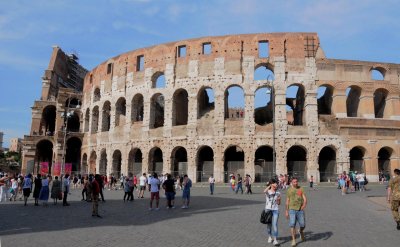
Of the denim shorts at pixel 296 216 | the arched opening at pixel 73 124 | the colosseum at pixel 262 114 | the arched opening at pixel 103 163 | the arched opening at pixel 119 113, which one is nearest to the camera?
the denim shorts at pixel 296 216

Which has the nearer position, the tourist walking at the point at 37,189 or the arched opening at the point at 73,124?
the tourist walking at the point at 37,189

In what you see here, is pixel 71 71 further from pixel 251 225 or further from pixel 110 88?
pixel 251 225

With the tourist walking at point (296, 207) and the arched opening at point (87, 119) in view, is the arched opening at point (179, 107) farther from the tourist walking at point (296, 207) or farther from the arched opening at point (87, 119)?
the tourist walking at point (296, 207)

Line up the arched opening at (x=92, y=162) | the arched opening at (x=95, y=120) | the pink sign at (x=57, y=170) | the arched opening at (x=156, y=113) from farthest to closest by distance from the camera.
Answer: the arched opening at (x=95, y=120), the arched opening at (x=92, y=162), the pink sign at (x=57, y=170), the arched opening at (x=156, y=113)

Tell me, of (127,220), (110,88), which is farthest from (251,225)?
(110,88)

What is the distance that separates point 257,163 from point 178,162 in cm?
729

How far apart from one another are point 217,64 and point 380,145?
15344 millimetres

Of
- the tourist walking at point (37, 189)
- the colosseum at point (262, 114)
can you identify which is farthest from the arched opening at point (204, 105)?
the tourist walking at point (37, 189)

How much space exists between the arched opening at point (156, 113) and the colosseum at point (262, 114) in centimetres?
19

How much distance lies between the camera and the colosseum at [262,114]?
28.2m

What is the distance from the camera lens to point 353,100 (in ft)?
101

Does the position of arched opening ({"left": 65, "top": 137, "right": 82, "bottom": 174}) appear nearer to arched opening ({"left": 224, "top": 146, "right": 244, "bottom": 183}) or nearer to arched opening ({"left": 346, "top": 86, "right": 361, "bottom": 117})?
arched opening ({"left": 224, "top": 146, "right": 244, "bottom": 183})

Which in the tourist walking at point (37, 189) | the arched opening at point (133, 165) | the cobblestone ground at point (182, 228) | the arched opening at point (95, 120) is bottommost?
the cobblestone ground at point (182, 228)

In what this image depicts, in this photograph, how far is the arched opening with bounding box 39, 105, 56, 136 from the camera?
43412 mm
